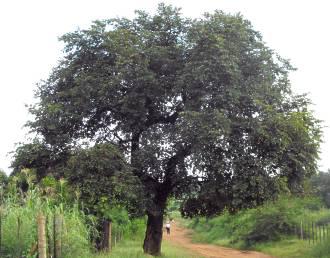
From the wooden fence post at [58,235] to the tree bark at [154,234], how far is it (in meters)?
8.96

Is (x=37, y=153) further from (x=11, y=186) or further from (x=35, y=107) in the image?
(x=11, y=186)

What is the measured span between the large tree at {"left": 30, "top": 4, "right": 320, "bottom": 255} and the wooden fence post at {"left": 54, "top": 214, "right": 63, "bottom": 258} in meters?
6.96

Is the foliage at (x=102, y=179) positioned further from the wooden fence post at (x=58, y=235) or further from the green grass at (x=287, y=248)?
the green grass at (x=287, y=248)

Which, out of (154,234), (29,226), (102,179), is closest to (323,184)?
(154,234)

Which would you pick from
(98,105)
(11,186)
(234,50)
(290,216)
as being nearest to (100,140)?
(98,105)

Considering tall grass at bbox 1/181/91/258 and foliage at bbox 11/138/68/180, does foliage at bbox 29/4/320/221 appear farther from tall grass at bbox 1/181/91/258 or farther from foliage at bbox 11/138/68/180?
tall grass at bbox 1/181/91/258

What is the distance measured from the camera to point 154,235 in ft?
68.5

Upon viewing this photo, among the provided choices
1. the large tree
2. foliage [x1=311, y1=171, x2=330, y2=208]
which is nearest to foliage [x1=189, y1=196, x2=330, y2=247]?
foliage [x1=311, y1=171, x2=330, y2=208]

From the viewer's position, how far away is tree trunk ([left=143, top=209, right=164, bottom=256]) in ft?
67.6

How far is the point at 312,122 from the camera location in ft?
66.5

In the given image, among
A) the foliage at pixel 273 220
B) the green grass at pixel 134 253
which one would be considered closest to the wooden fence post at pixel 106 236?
the green grass at pixel 134 253

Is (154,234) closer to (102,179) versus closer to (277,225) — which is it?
(102,179)

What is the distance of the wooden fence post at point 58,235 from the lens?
11.3 metres

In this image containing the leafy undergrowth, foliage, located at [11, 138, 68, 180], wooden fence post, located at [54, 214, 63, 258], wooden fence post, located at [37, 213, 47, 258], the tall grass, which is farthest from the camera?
the leafy undergrowth
